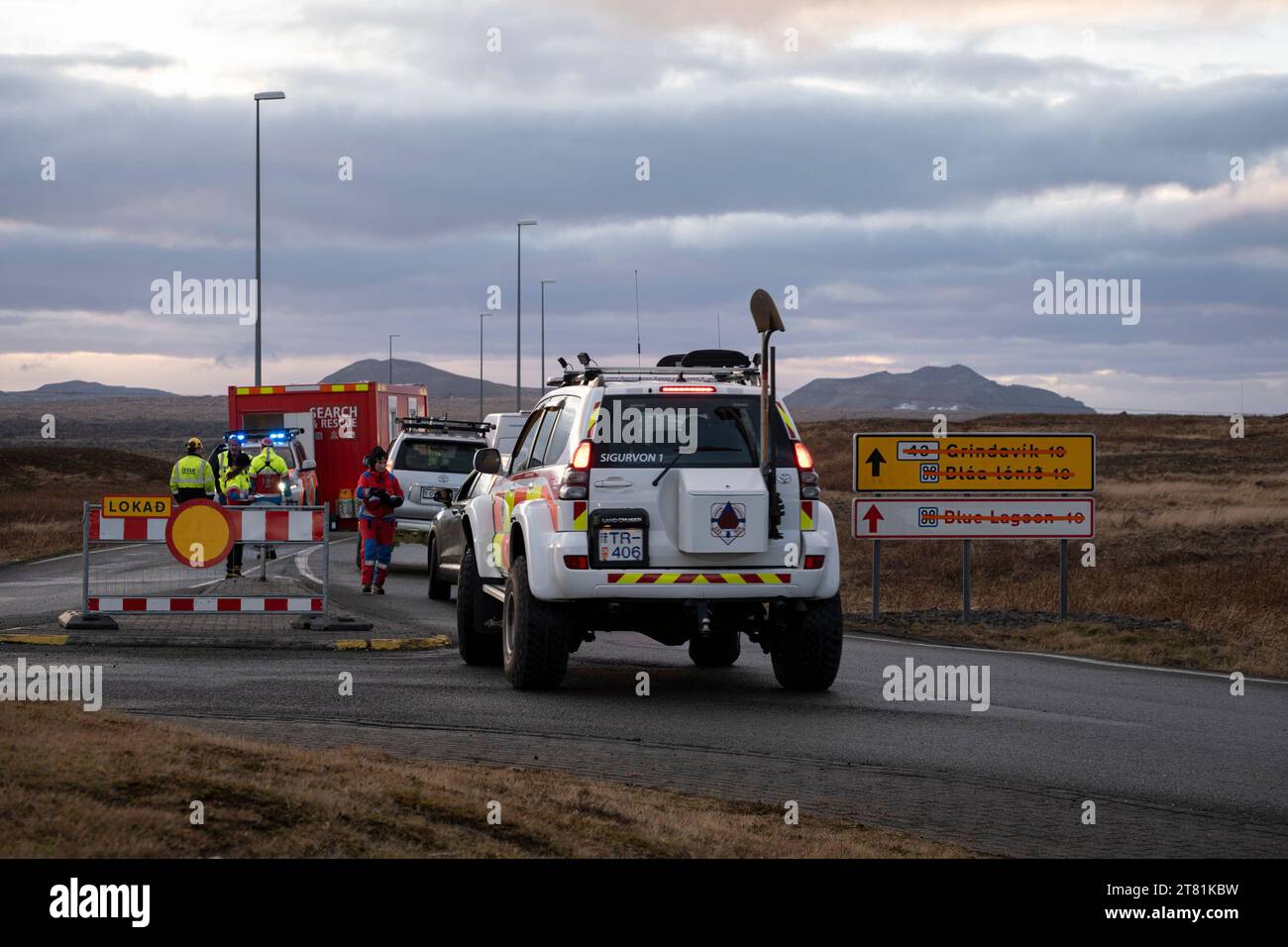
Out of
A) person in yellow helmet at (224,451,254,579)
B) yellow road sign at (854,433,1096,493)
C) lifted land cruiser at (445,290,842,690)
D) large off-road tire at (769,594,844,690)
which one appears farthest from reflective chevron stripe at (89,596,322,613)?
person in yellow helmet at (224,451,254,579)

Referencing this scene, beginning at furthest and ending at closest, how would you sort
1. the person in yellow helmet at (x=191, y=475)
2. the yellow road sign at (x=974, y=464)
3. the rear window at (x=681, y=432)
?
1. the person in yellow helmet at (x=191, y=475)
2. the yellow road sign at (x=974, y=464)
3. the rear window at (x=681, y=432)

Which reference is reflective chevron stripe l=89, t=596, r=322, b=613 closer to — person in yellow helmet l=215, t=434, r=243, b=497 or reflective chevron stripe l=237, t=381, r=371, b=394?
person in yellow helmet l=215, t=434, r=243, b=497

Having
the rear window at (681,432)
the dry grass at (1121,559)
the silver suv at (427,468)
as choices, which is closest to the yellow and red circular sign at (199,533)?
the rear window at (681,432)

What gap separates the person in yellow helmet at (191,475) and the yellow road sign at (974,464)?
8369 mm

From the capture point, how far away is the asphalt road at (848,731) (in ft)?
27.5

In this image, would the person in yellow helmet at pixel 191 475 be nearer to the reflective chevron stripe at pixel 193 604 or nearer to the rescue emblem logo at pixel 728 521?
the reflective chevron stripe at pixel 193 604

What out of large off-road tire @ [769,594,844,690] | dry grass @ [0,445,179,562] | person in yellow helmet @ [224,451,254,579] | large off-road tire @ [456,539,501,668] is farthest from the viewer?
dry grass @ [0,445,179,562]

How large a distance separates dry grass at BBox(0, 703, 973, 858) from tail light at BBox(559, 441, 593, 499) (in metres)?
3.59

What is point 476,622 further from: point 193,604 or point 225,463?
point 225,463

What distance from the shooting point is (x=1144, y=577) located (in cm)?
2745

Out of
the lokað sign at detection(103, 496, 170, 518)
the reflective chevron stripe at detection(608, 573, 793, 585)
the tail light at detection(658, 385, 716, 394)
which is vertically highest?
the tail light at detection(658, 385, 716, 394)

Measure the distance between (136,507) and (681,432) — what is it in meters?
6.22

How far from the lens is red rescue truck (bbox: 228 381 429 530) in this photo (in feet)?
113
